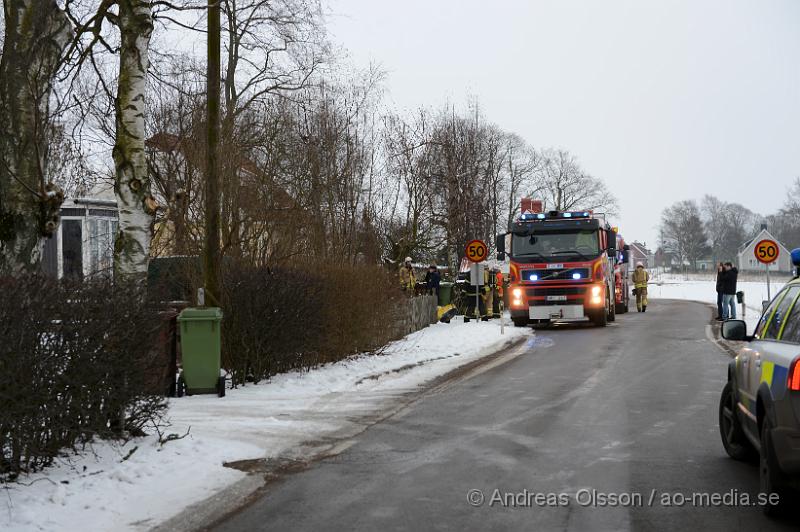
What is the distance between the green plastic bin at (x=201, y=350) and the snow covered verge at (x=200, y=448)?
9.3 inches

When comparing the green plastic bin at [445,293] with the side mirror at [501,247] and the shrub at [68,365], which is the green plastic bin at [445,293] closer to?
the side mirror at [501,247]

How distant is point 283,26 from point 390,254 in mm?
14672

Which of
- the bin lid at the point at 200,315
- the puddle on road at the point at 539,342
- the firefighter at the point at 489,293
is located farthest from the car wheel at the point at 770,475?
the firefighter at the point at 489,293

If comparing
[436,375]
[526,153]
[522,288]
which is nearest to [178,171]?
[522,288]

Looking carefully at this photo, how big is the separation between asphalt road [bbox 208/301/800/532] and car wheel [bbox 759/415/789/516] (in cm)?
10

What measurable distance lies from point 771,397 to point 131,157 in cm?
900

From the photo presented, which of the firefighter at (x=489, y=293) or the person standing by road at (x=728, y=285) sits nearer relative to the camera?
the person standing by road at (x=728, y=285)

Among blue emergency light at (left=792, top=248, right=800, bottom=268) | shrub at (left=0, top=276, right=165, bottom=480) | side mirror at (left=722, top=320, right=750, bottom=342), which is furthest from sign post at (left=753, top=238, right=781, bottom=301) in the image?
shrub at (left=0, top=276, right=165, bottom=480)

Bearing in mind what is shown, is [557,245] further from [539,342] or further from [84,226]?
[84,226]

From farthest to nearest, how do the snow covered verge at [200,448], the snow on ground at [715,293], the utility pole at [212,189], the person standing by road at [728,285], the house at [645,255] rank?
the house at [645,255] → the snow on ground at [715,293] → the person standing by road at [728,285] → the utility pole at [212,189] → the snow covered verge at [200,448]

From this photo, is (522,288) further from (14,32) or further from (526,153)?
(526,153)

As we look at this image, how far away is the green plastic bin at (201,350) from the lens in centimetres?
1237

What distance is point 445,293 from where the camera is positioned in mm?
32062

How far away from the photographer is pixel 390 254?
3628 centimetres
